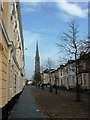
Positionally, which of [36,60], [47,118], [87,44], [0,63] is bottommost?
[47,118]

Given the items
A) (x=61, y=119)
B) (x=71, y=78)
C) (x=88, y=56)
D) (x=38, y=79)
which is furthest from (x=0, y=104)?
(x=38, y=79)

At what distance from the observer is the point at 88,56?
21844 mm

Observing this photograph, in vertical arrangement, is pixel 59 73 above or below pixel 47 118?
above

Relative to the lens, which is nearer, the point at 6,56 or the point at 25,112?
the point at 6,56

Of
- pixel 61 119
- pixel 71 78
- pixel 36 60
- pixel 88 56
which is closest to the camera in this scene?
pixel 61 119

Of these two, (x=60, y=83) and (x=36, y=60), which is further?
(x=36, y=60)

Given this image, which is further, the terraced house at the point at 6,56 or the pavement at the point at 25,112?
the pavement at the point at 25,112

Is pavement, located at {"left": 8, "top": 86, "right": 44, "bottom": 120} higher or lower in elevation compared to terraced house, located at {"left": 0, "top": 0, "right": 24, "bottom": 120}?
lower

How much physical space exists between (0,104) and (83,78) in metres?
55.5

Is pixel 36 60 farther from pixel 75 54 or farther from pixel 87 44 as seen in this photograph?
pixel 87 44

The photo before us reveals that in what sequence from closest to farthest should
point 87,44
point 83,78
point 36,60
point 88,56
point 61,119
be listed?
point 61,119 → point 87,44 → point 88,56 → point 83,78 → point 36,60

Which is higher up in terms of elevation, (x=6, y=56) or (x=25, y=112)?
(x=6, y=56)

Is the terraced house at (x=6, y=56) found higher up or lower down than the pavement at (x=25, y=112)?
higher up

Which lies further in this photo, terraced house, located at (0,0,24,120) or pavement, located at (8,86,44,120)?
pavement, located at (8,86,44,120)
